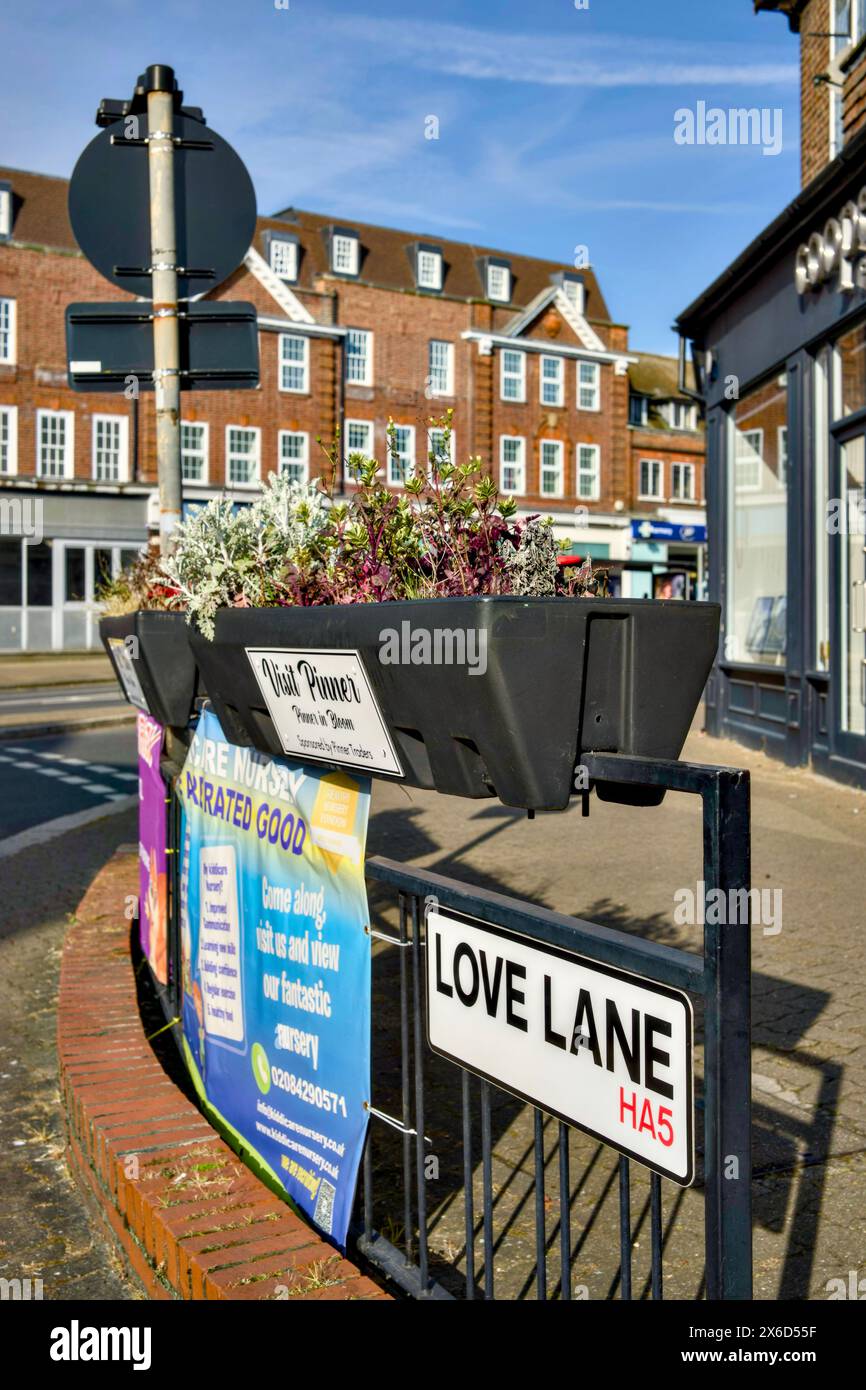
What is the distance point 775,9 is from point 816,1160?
46.3 feet

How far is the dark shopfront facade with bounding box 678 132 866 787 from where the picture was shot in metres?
10.6

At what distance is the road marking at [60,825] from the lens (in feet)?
29.1

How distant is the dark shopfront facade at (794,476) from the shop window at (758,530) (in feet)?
0.07

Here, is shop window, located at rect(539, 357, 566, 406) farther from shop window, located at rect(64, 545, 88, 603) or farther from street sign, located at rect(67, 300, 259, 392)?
street sign, located at rect(67, 300, 259, 392)

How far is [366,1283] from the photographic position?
2.60 metres

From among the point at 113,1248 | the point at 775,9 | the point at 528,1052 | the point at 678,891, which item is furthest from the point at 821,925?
the point at 775,9

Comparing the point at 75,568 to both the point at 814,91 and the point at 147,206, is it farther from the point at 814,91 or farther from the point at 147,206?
the point at 147,206

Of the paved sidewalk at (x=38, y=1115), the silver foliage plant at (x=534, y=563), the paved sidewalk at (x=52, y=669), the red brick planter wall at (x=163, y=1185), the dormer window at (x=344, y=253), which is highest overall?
the dormer window at (x=344, y=253)

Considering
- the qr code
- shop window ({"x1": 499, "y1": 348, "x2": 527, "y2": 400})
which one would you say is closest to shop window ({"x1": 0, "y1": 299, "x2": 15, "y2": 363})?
shop window ({"x1": 499, "y1": 348, "x2": 527, "y2": 400})

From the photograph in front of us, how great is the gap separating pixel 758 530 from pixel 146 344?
30.7 feet

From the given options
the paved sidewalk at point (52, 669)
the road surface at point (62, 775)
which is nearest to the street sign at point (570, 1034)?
the road surface at point (62, 775)

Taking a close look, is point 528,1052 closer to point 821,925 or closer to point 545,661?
point 545,661

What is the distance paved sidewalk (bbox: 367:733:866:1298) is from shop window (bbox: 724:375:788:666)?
310 centimetres

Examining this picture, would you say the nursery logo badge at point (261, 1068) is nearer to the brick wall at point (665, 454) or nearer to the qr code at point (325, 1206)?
the qr code at point (325, 1206)
